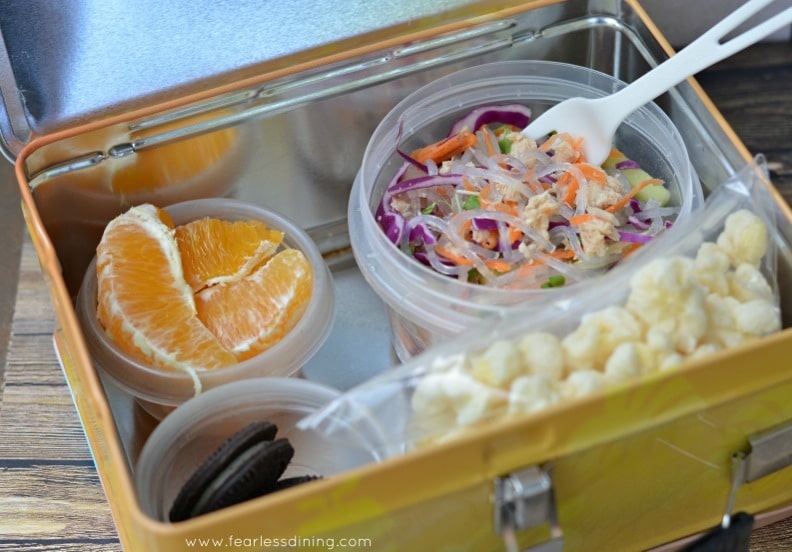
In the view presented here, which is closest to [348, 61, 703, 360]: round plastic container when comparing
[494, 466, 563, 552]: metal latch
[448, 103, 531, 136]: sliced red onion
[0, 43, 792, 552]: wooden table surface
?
[448, 103, 531, 136]: sliced red onion

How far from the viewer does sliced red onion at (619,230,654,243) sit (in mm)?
727

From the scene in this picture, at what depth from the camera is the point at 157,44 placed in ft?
2.67

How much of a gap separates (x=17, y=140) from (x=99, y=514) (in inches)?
11.6

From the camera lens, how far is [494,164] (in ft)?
2.51

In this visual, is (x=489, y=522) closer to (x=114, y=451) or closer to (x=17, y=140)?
(x=114, y=451)

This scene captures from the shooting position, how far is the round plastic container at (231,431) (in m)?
0.64

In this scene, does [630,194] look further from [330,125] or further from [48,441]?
[48,441]

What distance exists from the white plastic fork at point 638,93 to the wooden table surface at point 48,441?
25 centimetres

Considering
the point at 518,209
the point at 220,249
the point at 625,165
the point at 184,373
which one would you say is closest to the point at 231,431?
the point at 184,373

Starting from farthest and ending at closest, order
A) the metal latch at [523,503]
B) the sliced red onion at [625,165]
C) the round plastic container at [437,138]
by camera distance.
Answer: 1. the sliced red onion at [625,165]
2. the round plastic container at [437,138]
3. the metal latch at [523,503]

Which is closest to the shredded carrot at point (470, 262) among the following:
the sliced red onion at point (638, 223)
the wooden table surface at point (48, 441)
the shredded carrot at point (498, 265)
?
the shredded carrot at point (498, 265)

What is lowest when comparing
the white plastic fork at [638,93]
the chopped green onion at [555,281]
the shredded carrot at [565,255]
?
the chopped green onion at [555,281]

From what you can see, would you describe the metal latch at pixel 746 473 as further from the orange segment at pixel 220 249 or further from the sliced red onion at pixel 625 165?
the orange segment at pixel 220 249

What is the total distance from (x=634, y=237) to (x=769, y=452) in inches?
6.9
